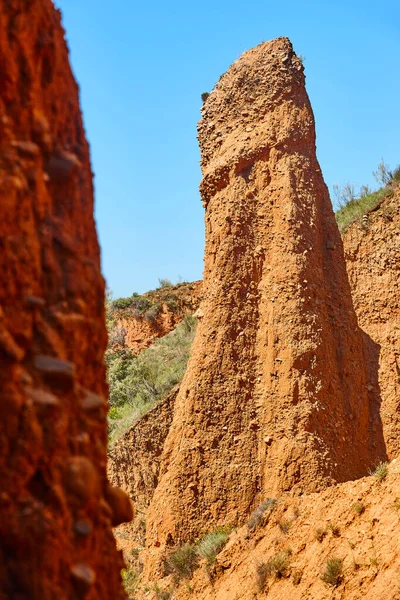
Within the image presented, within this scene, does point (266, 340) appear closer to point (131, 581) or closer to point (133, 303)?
point (131, 581)

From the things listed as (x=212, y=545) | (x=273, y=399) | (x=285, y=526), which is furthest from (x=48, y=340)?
(x=273, y=399)

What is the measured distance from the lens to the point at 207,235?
740 inches

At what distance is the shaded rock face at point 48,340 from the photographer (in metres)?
5.23

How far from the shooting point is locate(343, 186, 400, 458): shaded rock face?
62.3 feet

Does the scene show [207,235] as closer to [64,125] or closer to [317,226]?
[317,226]

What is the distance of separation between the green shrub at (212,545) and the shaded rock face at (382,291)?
3.81m

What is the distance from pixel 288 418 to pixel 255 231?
3.60m

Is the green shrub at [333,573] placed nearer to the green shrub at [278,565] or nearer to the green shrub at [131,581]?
the green shrub at [278,565]

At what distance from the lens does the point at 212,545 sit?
16.1 meters

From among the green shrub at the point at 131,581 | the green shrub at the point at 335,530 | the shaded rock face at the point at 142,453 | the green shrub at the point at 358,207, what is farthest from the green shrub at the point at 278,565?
the green shrub at the point at 358,207

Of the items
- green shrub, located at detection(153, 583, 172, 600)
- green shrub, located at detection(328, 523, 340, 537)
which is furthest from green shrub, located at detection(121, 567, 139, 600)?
green shrub, located at detection(328, 523, 340, 537)

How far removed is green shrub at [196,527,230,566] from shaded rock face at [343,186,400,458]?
12.5ft

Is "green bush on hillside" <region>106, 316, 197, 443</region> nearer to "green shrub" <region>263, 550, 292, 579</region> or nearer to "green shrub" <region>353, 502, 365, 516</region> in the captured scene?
"green shrub" <region>263, 550, 292, 579</region>

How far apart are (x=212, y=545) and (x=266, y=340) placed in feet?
11.9
